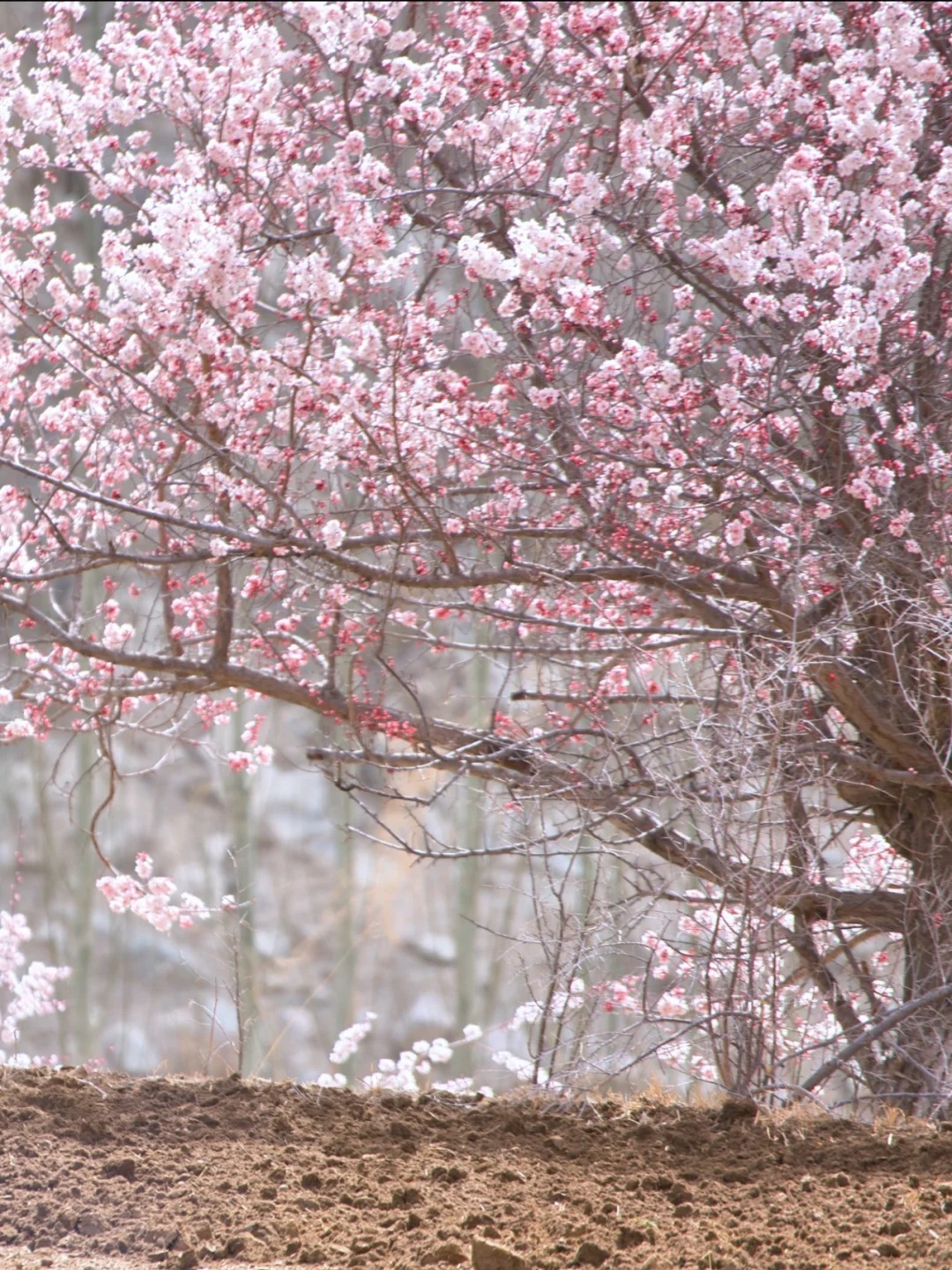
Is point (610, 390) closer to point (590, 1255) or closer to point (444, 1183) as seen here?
point (444, 1183)

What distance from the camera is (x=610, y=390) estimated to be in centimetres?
371

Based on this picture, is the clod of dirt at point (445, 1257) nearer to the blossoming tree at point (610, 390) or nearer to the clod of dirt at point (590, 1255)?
the clod of dirt at point (590, 1255)

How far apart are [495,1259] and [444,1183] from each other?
53cm

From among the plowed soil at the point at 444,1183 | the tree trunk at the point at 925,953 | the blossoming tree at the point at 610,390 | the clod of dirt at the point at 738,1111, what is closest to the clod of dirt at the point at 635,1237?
the plowed soil at the point at 444,1183

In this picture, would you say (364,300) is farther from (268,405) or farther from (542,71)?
(542,71)

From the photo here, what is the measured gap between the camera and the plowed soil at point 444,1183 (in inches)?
96.6

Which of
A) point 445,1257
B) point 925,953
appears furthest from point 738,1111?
point 925,953

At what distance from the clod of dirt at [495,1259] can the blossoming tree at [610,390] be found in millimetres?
1078

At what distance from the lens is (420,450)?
3863 millimetres

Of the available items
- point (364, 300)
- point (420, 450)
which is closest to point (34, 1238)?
point (420, 450)

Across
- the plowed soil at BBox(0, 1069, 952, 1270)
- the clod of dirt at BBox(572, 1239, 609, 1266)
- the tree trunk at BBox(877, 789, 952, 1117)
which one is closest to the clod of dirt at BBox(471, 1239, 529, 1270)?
the plowed soil at BBox(0, 1069, 952, 1270)

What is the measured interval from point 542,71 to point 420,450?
1.23 m

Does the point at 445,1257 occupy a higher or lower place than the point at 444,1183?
lower

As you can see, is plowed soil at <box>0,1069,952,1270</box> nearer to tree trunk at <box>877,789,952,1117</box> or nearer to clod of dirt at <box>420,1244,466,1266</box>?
clod of dirt at <box>420,1244,466,1266</box>
